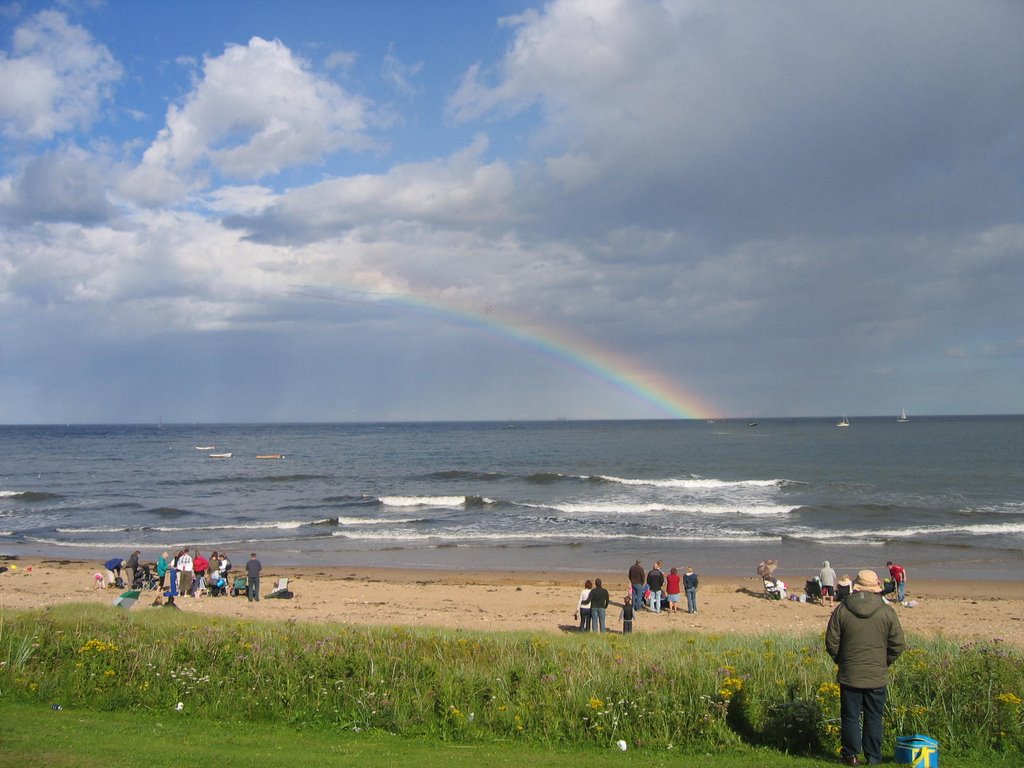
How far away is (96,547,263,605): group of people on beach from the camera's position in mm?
22250

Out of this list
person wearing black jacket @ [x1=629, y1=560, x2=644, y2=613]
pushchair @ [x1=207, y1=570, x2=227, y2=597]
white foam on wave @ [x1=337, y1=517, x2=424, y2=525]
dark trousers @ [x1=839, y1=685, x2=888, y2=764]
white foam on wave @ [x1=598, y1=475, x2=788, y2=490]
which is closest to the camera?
dark trousers @ [x1=839, y1=685, x2=888, y2=764]

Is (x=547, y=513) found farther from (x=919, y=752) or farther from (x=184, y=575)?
(x=919, y=752)

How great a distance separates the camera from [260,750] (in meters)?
7.25

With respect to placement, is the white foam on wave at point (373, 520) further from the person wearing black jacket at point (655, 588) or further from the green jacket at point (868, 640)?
the green jacket at point (868, 640)

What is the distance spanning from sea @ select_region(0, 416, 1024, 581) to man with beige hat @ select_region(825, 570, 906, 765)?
21.1 metres

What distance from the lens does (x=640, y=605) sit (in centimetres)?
2064

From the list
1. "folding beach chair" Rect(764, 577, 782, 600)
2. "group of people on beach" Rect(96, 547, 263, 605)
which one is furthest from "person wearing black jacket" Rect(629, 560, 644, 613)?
"group of people on beach" Rect(96, 547, 263, 605)

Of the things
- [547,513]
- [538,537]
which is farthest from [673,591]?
[547,513]

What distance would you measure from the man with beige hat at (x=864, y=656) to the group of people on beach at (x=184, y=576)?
60.5 ft

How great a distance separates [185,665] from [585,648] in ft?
16.4

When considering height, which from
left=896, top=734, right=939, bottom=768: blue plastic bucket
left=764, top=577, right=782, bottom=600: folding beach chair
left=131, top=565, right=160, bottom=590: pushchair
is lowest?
left=131, top=565, right=160, bottom=590: pushchair

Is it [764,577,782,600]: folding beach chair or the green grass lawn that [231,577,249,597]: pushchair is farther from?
[764,577,782,600]: folding beach chair

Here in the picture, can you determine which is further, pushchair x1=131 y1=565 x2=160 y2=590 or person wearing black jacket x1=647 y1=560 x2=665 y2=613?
pushchair x1=131 y1=565 x2=160 y2=590

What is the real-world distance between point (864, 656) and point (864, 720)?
2.19ft
